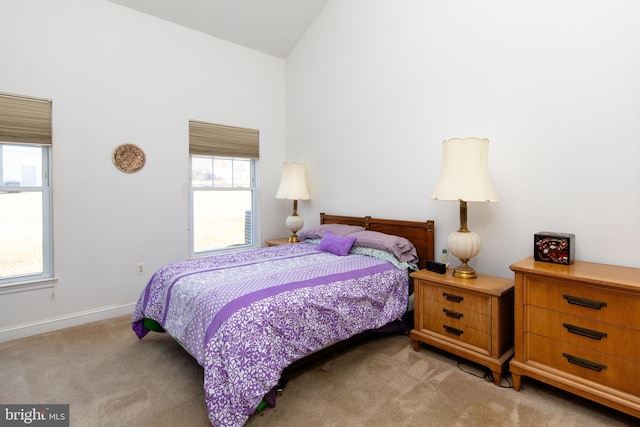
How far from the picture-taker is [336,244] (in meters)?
3.06

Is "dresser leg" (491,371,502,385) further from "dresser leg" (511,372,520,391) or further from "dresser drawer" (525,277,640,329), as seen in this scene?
"dresser drawer" (525,277,640,329)

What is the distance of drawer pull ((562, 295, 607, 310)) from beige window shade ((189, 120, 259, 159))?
138 inches

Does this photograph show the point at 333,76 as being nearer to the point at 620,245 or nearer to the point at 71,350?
the point at 620,245

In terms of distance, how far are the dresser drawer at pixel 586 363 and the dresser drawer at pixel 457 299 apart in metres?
0.28

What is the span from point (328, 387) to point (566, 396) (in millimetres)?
1400

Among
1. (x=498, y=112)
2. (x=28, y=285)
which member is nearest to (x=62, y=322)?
(x=28, y=285)

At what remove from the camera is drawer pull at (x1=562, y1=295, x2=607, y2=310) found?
1734mm

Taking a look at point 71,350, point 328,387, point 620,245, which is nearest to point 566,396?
point 620,245

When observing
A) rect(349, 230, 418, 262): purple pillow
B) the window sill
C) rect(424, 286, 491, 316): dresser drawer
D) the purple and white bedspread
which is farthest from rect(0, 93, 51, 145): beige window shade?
rect(424, 286, 491, 316): dresser drawer

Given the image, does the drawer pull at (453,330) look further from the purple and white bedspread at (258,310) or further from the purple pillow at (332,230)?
the purple pillow at (332,230)

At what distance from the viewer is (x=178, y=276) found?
2.30 m

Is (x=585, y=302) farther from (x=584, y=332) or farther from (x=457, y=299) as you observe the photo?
(x=457, y=299)

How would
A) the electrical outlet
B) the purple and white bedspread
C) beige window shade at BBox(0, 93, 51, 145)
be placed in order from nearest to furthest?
the purple and white bedspread, beige window shade at BBox(0, 93, 51, 145), the electrical outlet

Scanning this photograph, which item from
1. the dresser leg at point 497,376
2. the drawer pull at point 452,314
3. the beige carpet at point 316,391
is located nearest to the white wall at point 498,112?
the drawer pull at point 452,314
